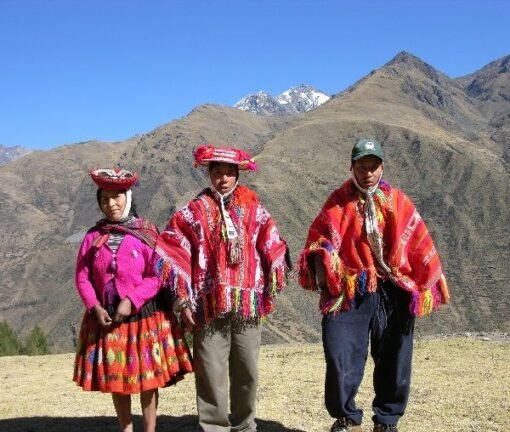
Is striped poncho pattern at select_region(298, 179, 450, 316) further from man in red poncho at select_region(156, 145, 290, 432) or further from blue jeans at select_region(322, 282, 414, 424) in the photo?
man in red poncho at select_region(156, 145, 290, 432)

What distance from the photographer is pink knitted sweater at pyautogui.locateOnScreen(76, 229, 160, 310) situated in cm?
435

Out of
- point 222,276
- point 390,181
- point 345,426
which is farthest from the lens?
point 390,181

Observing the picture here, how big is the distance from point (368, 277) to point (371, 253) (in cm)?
17

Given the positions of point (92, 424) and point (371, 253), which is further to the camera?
point (92, 424)

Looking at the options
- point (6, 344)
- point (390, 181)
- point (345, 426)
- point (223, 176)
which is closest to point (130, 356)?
point (223, 176)

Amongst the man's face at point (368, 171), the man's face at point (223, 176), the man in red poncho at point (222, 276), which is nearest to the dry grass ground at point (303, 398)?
the man in red poncho at point (222, 276)

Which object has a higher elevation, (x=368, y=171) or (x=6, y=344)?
(x=368, y=171)

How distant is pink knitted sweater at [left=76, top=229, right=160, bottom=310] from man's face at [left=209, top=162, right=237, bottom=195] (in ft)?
2.02

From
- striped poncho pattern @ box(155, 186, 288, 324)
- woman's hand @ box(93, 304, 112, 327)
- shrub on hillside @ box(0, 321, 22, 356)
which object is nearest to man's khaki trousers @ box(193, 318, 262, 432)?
striped poncho pattern @ box(155, 186, 288, 324)

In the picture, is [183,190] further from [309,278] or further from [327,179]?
[309,278]

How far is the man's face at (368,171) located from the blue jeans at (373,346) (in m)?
0.69

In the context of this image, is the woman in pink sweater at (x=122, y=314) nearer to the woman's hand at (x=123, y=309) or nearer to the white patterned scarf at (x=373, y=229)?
the woman's hand at (x=123, y=309)

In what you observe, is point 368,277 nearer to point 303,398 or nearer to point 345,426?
point 345,426

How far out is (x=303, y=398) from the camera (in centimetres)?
659
